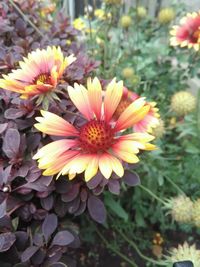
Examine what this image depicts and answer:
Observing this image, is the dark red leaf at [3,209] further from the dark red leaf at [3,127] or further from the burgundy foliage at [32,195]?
the dark red leaf at [3,127]

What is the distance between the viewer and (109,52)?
1.94m

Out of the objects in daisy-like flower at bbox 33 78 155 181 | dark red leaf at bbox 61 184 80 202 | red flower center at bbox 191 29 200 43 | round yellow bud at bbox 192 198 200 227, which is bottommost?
round yellow bud at bbox 192 198 200 227

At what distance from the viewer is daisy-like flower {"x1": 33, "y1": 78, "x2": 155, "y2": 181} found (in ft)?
2.45

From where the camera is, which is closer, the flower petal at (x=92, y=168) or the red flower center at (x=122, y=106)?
the flower petal at (x=92, y=168)

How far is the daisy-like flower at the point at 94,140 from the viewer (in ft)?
2.45

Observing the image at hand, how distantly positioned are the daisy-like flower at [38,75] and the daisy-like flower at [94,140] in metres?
0.06

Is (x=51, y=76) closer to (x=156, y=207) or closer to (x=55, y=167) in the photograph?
(x=55, y=167)

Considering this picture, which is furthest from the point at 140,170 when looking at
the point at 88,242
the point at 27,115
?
the point at 27,115

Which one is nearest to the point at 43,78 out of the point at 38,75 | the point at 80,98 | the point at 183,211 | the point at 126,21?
the point at 38,75

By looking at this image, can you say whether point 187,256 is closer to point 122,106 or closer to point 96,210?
point 96,210

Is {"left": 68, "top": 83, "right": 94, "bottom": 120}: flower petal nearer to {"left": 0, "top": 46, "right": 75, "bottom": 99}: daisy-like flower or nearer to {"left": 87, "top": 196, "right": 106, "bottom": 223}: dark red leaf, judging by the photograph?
{"left": 0, "top": 46, "right": 75, "bottom": 99}: daisy-like flower

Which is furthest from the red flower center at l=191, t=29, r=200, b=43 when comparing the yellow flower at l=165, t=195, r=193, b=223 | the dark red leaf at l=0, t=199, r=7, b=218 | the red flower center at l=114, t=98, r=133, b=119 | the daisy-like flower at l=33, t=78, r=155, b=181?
the dark red leaf at l=0, t=199, r=7, b=218

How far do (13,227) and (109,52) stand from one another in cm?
118

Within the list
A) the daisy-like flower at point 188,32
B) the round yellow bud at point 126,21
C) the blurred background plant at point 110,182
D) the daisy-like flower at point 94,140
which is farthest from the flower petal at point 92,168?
the round yellow bud at point 126,21
